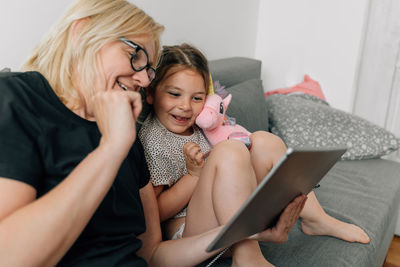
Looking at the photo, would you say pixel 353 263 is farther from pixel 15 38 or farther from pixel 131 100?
pixel 15 38

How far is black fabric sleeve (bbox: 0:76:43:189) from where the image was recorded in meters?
0.67

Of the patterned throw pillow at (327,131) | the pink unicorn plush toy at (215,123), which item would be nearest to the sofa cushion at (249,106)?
the patterned throw pillow at (327,131)

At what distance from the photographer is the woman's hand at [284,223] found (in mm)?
969

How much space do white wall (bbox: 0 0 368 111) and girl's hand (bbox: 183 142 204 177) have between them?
34.2 inches

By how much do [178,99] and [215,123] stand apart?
196mm

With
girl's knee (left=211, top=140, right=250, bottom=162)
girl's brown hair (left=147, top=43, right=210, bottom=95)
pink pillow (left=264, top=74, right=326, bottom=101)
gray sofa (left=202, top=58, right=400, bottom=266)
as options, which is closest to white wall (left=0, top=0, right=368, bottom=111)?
pink pillow (left=264, top=74, right=326, bottom=101)

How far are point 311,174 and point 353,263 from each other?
50cm

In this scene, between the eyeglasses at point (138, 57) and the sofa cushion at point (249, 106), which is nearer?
the eyeglasses at point (138, 57)

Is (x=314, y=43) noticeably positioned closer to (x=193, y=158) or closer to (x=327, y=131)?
(x=327, y=131)

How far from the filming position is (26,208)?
2.09ft

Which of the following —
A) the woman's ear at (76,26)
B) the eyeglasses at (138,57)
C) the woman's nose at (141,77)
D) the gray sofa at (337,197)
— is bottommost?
the gray sofa at (337,197)

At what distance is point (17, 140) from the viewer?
2.30ft

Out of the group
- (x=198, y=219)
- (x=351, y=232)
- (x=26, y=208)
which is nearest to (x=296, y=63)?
(x=351, y=232)

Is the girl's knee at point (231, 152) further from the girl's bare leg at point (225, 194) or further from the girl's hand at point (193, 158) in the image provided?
the girl's hand at point (193, 158)
